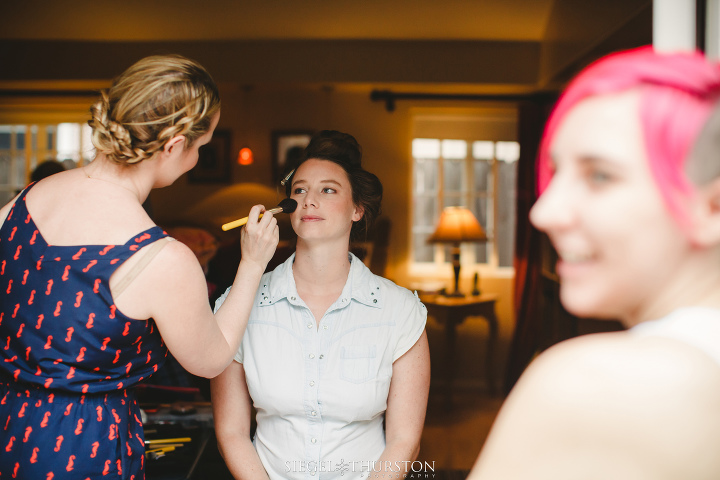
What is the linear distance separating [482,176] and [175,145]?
4499mm

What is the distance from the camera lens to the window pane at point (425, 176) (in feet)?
16.9

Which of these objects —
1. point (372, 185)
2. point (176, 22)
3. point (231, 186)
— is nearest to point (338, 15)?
point (176, 22)

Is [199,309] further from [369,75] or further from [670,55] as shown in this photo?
[369,75]

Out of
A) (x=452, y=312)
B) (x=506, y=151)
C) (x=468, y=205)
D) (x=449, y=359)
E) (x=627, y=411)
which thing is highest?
(x=506, y=151)

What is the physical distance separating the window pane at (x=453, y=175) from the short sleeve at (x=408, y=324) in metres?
3.77

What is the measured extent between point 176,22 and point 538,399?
14.5 ft

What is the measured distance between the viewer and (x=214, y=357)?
3.27 feet

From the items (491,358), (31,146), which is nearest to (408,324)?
(491,358)

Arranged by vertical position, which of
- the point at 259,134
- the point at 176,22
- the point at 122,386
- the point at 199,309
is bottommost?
the point at 122,386

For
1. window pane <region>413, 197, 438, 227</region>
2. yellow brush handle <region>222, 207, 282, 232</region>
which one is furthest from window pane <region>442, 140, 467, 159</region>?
yellow brush handle <region>222, 207, 282, 232</region>

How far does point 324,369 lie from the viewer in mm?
1413

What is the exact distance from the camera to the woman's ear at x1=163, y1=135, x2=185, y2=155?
93 centimetres

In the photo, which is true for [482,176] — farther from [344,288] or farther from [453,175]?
[344,288]

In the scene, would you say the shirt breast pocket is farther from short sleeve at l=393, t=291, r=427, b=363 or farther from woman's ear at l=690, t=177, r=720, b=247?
woman's ear at l=690, t=177, r=720, b=247
